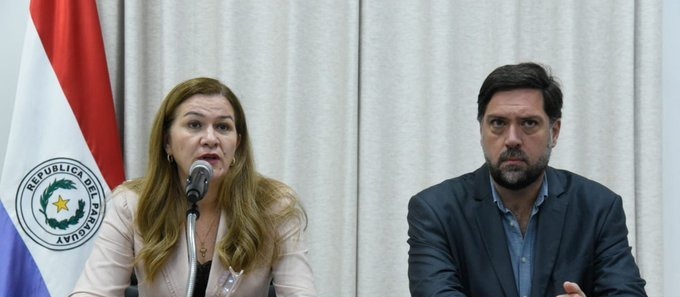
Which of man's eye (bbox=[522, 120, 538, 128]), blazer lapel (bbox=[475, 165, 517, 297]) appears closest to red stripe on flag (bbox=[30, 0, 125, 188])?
blazer lapel (bbox=[475, 165, 517, 297])

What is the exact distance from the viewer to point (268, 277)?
268 centimetres

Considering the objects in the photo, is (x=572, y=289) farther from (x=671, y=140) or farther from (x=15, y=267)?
(x=15, y=267)

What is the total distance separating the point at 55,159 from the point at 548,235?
71.6 inches

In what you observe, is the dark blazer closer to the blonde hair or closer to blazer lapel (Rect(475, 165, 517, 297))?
blazer lapel (Rect(475, 165, 517, 297))

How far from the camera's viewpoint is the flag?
322 centimetres

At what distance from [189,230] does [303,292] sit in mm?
593

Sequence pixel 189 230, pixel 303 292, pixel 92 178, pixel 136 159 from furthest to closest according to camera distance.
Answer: pixel 136 159 < pixel 92 178 < pixel 303 292 < pixel 189 230

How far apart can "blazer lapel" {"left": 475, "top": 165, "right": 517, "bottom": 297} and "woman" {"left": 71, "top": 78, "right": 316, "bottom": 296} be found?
538 millimetres

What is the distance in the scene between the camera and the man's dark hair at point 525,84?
2566mm

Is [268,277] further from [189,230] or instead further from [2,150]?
[2,150]

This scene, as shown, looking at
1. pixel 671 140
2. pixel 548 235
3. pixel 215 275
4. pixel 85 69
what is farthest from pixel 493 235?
pixel 85 69

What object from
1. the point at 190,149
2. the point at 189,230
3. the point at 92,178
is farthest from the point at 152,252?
the point at 92,178

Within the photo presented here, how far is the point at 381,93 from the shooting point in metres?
3.63

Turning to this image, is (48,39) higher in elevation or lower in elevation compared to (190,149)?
higher
